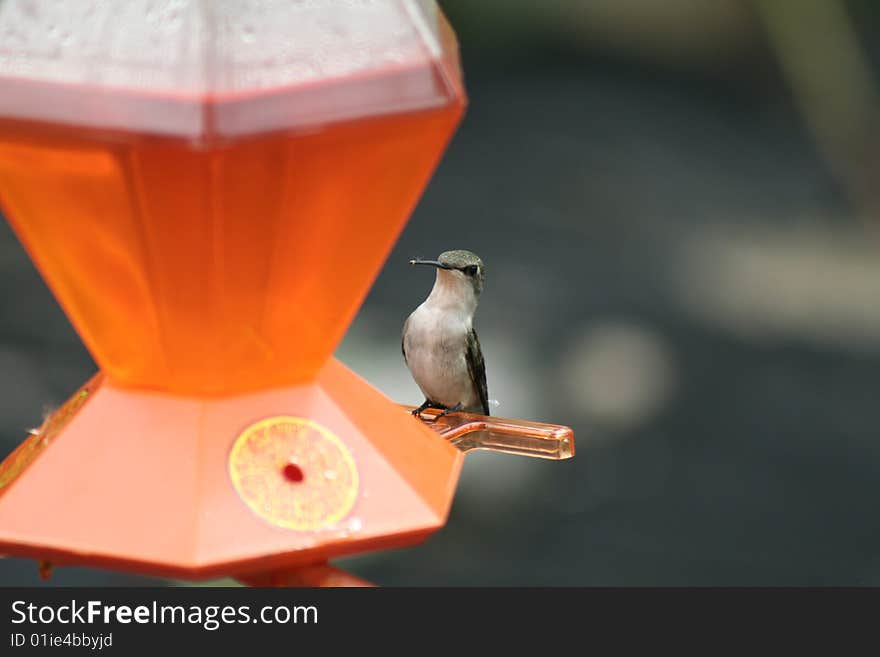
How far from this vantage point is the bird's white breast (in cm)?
296

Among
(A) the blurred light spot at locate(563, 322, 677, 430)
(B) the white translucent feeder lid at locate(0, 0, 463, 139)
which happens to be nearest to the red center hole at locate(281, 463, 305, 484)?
(B) the white translucent feeder lid at locate(0, 0, 463, 139)

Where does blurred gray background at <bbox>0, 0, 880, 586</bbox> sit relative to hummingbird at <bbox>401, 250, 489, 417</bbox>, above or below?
above

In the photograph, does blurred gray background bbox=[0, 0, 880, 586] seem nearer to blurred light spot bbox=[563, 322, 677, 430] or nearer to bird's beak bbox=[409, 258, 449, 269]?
blurred light spot bbox=[563, 322, 677, 430]

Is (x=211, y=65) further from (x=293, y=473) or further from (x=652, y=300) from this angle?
(x=652, y=300)

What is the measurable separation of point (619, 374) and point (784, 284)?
1115mm

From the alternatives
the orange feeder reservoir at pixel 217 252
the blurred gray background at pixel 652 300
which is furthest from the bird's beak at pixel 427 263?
the blurred gray background at pixel 652 300

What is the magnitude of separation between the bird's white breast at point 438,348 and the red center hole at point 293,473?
163 cm

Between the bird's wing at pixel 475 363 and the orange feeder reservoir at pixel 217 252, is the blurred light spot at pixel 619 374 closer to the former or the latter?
the bird's wing at pixel 475 363

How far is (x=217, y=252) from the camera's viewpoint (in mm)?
1283

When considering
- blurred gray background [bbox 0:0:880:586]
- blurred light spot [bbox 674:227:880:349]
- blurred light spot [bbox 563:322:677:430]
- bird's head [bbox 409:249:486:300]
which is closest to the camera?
bird's head [bbox 409:249:486:300]

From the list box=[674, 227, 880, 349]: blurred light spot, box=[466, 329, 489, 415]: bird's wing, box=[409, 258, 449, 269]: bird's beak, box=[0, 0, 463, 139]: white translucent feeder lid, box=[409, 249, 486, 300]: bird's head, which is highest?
box=[674, 227, 880, 349]: blurred light spot

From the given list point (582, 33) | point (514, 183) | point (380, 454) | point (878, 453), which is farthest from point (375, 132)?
point (582, 33)

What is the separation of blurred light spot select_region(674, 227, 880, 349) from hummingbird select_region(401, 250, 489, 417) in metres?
3.16

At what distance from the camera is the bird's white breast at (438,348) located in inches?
117
